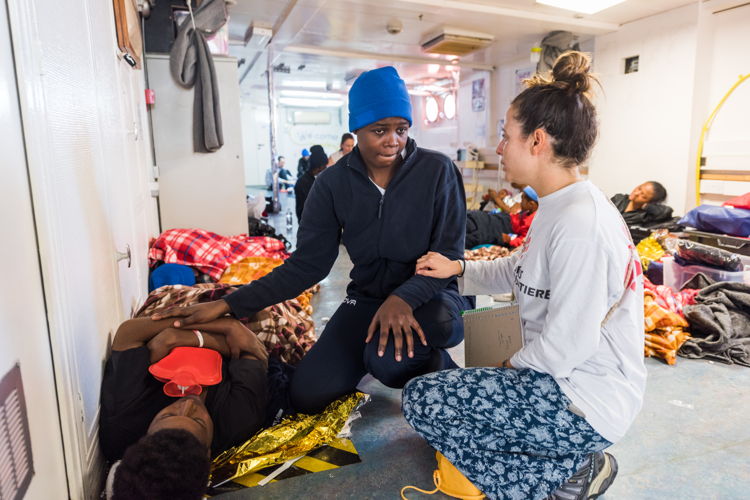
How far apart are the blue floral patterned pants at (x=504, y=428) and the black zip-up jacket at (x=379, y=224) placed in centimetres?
41

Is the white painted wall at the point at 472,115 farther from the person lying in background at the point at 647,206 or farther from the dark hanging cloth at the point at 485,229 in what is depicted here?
the dark hanging cloth at the point at 485,229

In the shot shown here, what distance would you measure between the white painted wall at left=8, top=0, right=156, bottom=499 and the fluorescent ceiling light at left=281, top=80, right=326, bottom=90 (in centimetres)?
870

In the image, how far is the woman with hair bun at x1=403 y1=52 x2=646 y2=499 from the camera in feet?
3.82

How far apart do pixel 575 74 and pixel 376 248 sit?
874mm

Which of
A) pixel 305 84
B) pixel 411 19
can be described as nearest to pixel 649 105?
pixel 411 19

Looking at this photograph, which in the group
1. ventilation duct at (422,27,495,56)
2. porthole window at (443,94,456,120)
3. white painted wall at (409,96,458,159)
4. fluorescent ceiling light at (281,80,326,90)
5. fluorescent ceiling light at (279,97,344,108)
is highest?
fluorescent ceiling light at (279,97,344,108)

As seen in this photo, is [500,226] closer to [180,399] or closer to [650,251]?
[650,251]

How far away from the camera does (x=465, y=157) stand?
8.33 m

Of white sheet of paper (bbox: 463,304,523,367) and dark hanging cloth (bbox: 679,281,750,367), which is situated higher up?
white sheet of paper (bbox: 463,304,523,367)

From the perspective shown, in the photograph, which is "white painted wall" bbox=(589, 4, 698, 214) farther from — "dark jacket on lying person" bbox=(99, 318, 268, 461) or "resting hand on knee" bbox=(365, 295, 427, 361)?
"dark jacket on lying person" bbox=(99, 318, 268, 461)

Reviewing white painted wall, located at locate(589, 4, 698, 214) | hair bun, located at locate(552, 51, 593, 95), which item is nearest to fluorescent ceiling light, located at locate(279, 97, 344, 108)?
white painted wall, located at locate(589, 4, 698, 214)

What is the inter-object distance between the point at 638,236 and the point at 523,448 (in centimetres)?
408

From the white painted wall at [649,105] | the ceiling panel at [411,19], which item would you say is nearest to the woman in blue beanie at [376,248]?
the ceiling panel at [411,19]

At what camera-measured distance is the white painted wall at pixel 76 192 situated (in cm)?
109
